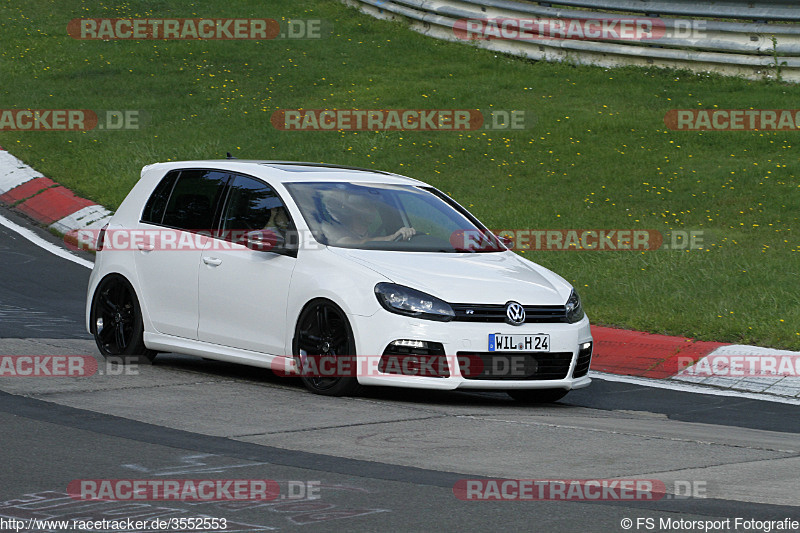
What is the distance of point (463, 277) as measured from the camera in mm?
8250

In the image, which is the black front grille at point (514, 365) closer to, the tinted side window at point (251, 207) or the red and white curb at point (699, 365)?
the red and white curb at point (699, 365)

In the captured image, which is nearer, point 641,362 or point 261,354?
point 261,354

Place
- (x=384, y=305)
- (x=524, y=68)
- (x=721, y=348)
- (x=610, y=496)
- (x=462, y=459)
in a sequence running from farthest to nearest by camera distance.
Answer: (x=524, y=68) < (x=721, y=348) < (x=384, y=305) < (x=462, y=459) < (x=610, y=496)

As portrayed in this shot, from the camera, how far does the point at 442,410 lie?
804 cm

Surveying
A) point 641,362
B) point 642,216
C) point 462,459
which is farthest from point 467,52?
point 462,459

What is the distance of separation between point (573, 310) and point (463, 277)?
0.88m

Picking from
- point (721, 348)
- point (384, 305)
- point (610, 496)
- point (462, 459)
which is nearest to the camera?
point (610, 496)

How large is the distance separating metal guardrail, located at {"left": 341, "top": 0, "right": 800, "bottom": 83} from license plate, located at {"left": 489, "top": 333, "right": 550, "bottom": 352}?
13029mm

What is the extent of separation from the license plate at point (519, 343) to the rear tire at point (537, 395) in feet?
1.83

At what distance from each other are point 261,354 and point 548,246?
6.04m

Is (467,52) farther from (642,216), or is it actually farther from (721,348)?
(721,348)

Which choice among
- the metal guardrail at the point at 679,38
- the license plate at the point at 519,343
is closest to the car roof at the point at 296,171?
the license plate at the point at 519,343

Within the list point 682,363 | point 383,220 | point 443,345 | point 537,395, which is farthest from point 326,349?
point 682,363

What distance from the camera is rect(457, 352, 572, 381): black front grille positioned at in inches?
315
